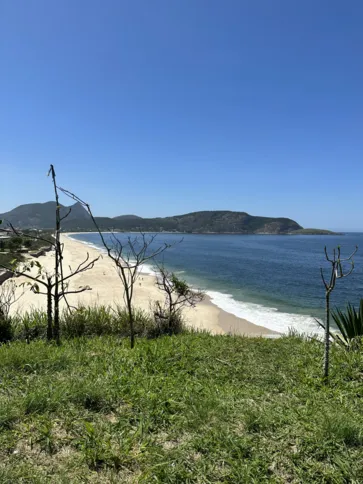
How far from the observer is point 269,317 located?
15922mm

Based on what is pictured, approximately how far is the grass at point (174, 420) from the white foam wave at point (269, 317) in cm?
929

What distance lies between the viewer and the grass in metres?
2.28

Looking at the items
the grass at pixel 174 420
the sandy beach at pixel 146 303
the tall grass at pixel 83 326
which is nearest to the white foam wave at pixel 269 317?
the sandy beach at pixel 146 303

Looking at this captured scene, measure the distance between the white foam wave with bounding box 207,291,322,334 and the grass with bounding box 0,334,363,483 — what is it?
929 centimetres

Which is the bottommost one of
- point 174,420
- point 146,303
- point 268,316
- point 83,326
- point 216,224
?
point 268,316

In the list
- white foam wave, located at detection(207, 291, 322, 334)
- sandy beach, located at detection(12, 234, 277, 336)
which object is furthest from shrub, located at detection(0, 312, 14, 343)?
white foam wave, located at detection(207, 291, 322, 334)

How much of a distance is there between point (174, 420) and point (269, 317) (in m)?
13.9

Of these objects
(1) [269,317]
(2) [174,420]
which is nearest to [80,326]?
(2) [174,420]

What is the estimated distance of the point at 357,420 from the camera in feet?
9.49

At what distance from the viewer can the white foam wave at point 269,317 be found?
547 inches

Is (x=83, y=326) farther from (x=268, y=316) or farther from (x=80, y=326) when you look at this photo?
(x=268, y=316)

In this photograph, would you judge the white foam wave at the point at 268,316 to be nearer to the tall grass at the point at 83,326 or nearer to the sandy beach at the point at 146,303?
the sandy beach at the point at 146,303

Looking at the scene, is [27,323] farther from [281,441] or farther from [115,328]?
[281,441]

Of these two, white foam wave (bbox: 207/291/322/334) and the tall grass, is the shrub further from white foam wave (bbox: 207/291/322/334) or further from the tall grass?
white foam wave (bbox: 207/291/322/334)
